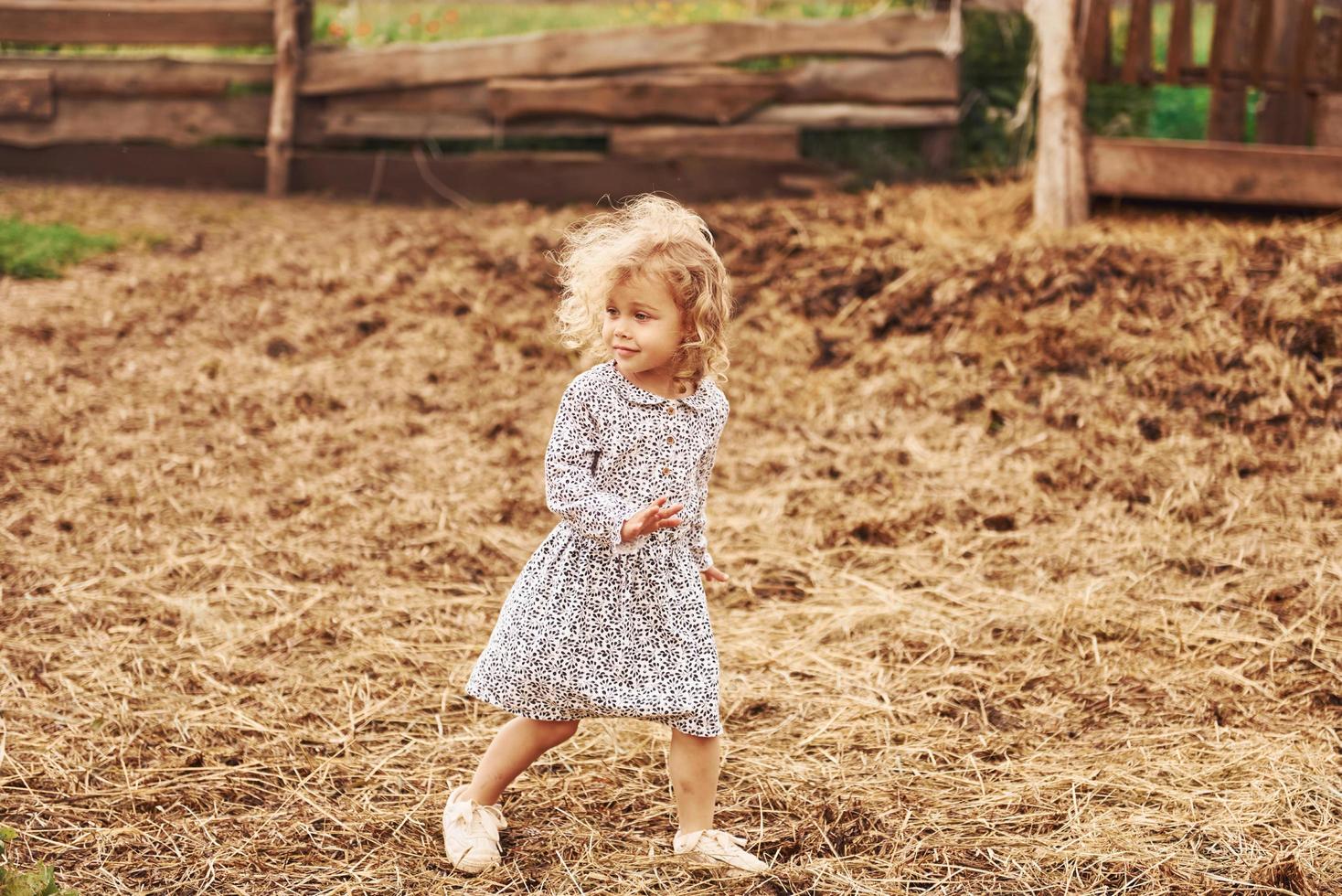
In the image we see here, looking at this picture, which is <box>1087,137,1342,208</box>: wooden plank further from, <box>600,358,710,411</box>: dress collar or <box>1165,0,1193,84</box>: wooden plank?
<box>600,358,710,411</box>: dress collar

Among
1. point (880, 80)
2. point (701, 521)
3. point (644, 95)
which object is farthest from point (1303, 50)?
point (701, 521)

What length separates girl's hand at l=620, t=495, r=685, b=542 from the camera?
246 centimetres

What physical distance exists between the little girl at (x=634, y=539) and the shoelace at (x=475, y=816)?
0.03 meters

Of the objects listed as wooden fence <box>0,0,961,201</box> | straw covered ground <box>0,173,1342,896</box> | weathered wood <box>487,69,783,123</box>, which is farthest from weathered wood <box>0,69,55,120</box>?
weathered wood <box>487,69,783,123</box>

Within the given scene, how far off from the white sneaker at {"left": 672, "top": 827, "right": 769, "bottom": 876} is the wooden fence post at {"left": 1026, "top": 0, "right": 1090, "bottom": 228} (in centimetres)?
500

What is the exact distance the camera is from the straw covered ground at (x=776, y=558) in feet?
9.32

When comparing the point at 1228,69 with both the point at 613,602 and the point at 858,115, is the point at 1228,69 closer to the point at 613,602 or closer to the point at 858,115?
the point at 858,115

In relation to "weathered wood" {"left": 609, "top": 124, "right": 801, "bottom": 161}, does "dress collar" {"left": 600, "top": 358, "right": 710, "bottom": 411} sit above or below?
below

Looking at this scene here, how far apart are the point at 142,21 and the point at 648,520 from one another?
8.19 meters

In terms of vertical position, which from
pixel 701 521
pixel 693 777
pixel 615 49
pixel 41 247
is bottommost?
pixel 693 777

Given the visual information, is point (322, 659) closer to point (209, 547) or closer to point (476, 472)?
point (209, 547)

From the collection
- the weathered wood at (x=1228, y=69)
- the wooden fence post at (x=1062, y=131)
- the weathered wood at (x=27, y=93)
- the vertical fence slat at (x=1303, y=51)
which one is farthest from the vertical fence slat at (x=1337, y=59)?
the weathered wood at (x=27, y=93)

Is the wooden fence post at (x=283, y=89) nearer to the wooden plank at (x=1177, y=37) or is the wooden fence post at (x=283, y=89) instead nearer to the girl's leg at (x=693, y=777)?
the wooden plank at (x=1177, y=37)

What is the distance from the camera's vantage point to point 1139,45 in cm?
683
